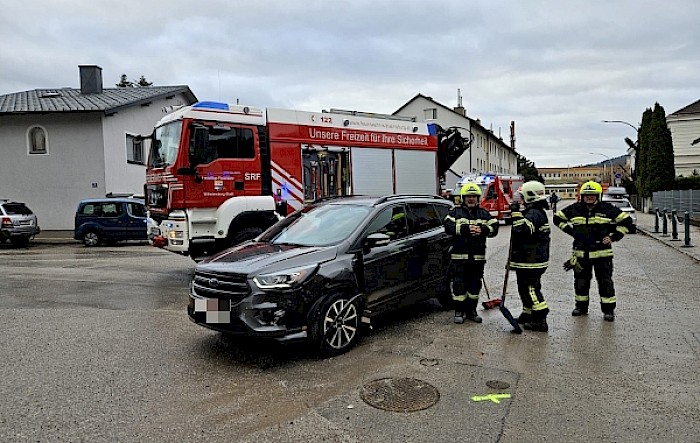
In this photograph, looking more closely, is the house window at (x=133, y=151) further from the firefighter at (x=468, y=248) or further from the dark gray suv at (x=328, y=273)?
the firefighter at (x=468, y=248)

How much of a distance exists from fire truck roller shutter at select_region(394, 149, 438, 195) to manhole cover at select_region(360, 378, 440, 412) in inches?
301

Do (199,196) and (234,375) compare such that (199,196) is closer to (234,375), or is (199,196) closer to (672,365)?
(234,375)

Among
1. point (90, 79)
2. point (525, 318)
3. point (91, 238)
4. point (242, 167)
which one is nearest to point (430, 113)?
point (90, 79)

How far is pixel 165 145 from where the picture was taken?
954cm

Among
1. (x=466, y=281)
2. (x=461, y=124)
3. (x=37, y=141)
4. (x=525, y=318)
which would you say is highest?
(x=461, y=124)

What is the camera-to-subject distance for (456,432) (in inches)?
142

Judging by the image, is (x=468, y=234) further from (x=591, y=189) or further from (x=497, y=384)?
(x=497, y=384)

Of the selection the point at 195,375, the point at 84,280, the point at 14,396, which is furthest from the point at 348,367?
the point at 84,280

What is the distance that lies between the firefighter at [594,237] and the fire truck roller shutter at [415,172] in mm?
5407

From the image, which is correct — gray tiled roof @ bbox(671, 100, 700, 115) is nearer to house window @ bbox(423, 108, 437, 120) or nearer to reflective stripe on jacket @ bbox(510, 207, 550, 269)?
house window @ bbox(423, 108, 437, 120)

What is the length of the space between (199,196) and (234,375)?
5.02m

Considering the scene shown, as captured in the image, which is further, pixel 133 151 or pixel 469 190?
pixel 133 151

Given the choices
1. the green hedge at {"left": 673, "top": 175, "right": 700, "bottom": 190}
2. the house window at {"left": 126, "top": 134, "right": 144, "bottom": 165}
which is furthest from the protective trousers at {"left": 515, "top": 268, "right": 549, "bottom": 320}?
the green hedge at {"left": 673, "top": 175, "right": 700, "bottom": 190}

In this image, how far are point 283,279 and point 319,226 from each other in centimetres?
140
